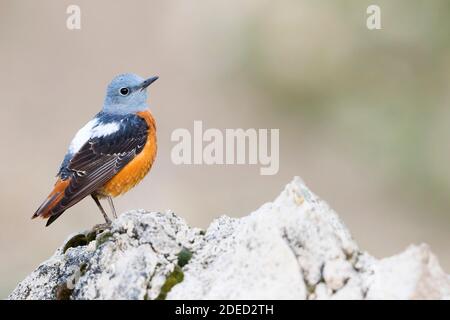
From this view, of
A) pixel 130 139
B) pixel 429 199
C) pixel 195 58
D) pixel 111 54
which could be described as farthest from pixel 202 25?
pixel 130 139

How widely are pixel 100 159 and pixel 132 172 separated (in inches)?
12.4

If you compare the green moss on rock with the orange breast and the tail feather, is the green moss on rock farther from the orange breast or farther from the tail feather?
the orange breast

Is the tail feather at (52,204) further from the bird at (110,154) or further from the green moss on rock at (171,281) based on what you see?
the green moss on rock at (171,281)

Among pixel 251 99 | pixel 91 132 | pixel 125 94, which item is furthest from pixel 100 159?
pixel 251 99

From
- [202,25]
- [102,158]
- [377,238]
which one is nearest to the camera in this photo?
[102,158]

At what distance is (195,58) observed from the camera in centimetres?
1498

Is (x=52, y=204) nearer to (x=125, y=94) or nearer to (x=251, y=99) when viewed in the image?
(x=125, y=94)

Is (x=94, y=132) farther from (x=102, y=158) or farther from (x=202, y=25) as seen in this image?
(x=202, y=25)

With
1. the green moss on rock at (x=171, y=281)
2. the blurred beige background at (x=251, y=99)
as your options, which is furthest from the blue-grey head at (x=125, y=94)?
the blurred beige background at (x=251, y=99)

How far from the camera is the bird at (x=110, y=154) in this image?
6.77 metres

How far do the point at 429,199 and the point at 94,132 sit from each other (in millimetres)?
6205

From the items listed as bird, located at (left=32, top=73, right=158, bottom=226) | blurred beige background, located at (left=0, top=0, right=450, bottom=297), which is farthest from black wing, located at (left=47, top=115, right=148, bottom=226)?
blurred beige background, located at (left=0, top=0, right=450, bottom=297)

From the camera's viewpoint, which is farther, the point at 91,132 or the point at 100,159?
the point at 91,132

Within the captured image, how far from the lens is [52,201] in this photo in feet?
21.9
